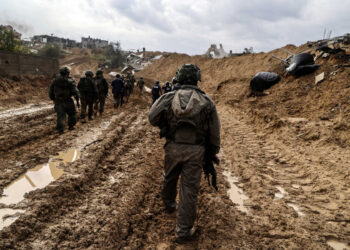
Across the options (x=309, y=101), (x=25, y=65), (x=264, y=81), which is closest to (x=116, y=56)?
(x=25, y=65)

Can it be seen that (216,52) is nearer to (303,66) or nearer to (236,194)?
(303,66)

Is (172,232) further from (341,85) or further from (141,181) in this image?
(341,85)

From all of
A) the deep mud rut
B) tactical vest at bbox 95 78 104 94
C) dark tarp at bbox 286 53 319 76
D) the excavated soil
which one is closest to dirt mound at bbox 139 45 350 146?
the excavated soil

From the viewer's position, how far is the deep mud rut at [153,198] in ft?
7.78

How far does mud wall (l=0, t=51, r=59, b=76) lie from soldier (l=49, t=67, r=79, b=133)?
9.29 metres

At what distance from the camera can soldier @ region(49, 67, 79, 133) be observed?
5.69 meters

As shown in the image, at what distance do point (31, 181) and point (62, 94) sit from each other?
10.1ft

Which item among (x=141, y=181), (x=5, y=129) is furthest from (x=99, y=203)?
(x=5, y=129)

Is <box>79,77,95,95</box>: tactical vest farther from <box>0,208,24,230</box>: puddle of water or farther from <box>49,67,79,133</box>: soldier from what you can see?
<box>0,208,24,230</box>: puddle of water

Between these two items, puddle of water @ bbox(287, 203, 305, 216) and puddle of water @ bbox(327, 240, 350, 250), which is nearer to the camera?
puddle of water @ bbox(327, 240, 350, 250)

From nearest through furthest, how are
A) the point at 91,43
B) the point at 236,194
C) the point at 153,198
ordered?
1. the point at 153,198
2. the point at 236,194
3. the point at 91,43

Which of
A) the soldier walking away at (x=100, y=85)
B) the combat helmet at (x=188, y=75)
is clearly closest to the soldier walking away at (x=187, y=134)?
the combat helmet at (x=188, y=75)

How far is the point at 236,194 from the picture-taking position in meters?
3.60

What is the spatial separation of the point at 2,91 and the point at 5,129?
654 cm
